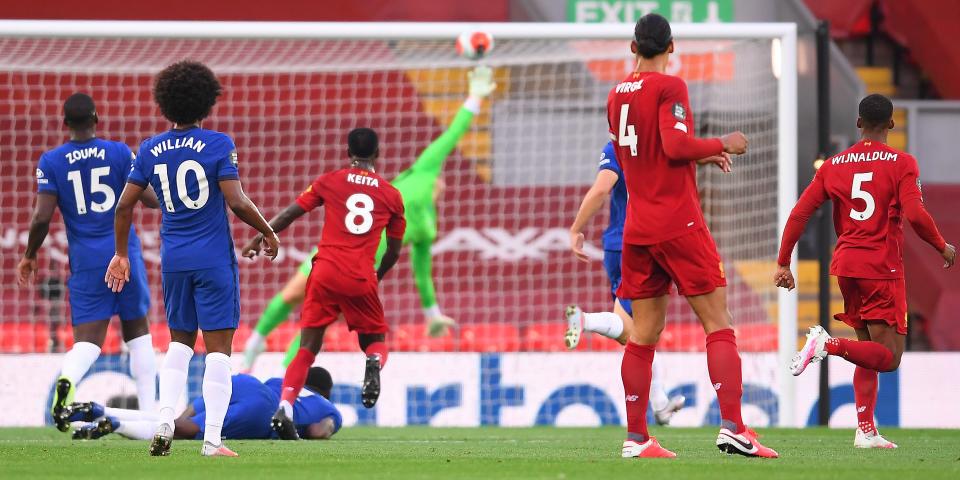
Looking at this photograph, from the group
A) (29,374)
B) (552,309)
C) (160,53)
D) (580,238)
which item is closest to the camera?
(580,238)

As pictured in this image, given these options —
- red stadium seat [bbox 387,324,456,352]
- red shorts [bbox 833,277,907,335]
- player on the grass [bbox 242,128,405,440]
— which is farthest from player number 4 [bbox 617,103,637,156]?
red stadium seat [bbox 387,324,456,352]

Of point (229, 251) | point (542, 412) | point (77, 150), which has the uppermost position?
point (77, 150)

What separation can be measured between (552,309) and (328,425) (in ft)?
19.6

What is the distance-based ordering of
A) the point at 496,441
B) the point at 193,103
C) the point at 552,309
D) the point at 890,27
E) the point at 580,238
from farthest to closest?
the point at 890,27
the point at 552,309
the point at 496,441
the point at 580,238
the point at 193,103

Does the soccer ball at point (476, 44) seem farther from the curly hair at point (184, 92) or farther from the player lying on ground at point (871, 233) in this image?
the curly hair at point (184, 92)

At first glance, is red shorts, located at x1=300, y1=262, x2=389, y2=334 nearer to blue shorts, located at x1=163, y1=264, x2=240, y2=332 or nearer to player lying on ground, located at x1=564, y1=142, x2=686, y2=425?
player lying on ground, located at x1=564, y1=142, x2=686, y2=425

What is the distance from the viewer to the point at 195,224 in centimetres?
624

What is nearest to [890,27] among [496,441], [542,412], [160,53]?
[542,412]

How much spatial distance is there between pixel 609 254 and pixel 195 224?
3.24 meters

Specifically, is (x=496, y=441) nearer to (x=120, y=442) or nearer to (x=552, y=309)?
(x=120, y=442)

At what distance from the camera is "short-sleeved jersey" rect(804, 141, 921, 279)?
688 cm

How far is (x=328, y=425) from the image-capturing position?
8.45 m

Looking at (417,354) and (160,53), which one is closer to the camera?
(417,354)

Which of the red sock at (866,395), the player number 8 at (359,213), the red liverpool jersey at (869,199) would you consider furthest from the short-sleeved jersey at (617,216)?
the red sock at (866,395)
